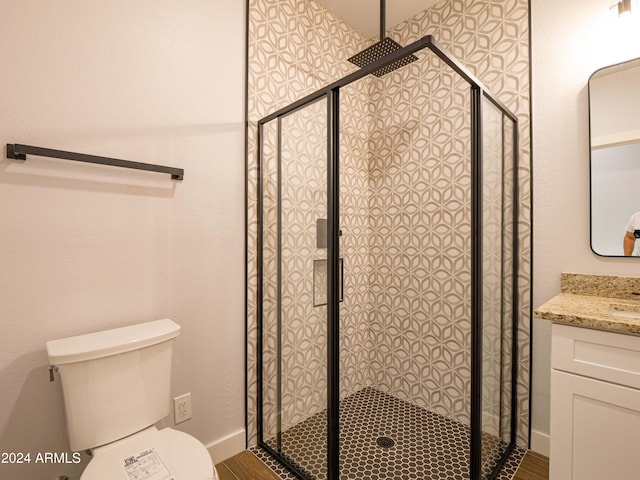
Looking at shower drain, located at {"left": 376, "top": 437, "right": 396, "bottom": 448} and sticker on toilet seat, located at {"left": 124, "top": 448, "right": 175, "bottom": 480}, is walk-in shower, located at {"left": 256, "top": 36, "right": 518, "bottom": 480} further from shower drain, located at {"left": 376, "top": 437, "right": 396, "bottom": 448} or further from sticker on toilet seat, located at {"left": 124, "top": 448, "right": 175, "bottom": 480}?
sticker on toilet seat, located at {"left": 124, "top": 448, "right": 175, "bottom": 480}

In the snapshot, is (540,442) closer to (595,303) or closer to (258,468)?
(595,303)

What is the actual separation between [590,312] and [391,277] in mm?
1209

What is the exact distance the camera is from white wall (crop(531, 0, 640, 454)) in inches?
60.8

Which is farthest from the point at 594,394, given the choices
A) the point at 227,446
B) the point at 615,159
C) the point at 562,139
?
the point at 227,446

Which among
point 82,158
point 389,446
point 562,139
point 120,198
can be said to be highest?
point 562,139

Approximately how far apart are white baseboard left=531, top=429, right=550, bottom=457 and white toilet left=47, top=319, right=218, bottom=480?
1673mm

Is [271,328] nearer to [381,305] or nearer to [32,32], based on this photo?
[381,305]

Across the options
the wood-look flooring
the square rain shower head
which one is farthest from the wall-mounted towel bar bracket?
the wood-look flooring

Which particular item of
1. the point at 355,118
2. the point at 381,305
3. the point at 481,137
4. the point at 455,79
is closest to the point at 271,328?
the point at 381,305

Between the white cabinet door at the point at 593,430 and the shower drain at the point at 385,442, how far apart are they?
0.81 m

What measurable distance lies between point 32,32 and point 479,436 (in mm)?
2275

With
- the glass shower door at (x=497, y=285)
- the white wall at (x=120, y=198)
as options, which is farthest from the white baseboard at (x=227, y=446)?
the glass shower door at (x=497, y=285)

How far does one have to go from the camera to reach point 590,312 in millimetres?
1190

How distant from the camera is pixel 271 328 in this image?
1.77 metres
